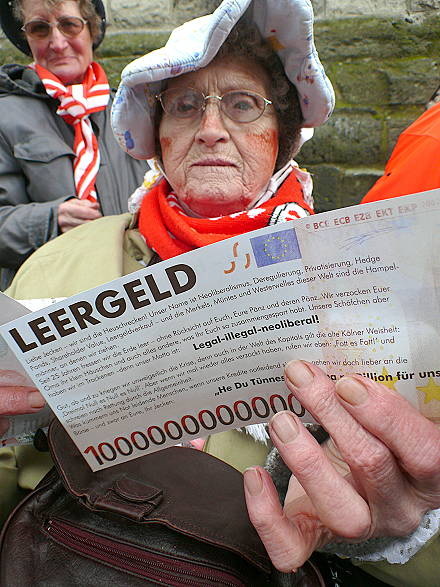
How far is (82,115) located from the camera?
1.99 metres

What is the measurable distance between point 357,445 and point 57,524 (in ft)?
1.52

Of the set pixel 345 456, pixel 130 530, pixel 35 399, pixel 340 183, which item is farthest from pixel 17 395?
pixel 340 183

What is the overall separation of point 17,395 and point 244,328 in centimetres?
40

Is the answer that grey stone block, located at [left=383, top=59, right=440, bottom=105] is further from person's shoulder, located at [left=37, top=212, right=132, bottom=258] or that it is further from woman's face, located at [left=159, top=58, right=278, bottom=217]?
person's shoulder, located at [left=37, top=212, right=132, bottom=258]

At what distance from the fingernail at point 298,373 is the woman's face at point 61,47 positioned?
6.04ft

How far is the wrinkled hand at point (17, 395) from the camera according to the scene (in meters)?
0.80

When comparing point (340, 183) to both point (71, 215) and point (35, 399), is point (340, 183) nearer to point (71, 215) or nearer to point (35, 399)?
point (71, 215)

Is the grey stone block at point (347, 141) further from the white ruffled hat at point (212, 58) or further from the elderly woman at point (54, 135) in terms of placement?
the white ruffled hat at point (212, 58)

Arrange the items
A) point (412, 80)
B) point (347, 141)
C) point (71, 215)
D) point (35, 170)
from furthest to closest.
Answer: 1. point (347, 141)
2. point (412, 80)
3. point (35, 170)
4. point (71, 215)

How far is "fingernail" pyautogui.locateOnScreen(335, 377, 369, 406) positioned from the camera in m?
0.60

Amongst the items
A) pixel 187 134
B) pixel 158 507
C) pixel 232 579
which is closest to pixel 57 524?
pixel 158 507

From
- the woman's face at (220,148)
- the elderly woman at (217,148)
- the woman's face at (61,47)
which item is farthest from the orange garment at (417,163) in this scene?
the woman's face at (61,47)

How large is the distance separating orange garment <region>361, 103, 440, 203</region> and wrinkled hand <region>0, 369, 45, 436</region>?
1026 millimetres

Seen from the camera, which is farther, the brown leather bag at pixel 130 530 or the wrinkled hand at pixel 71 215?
the wrinkled hand at pixel 71 215
